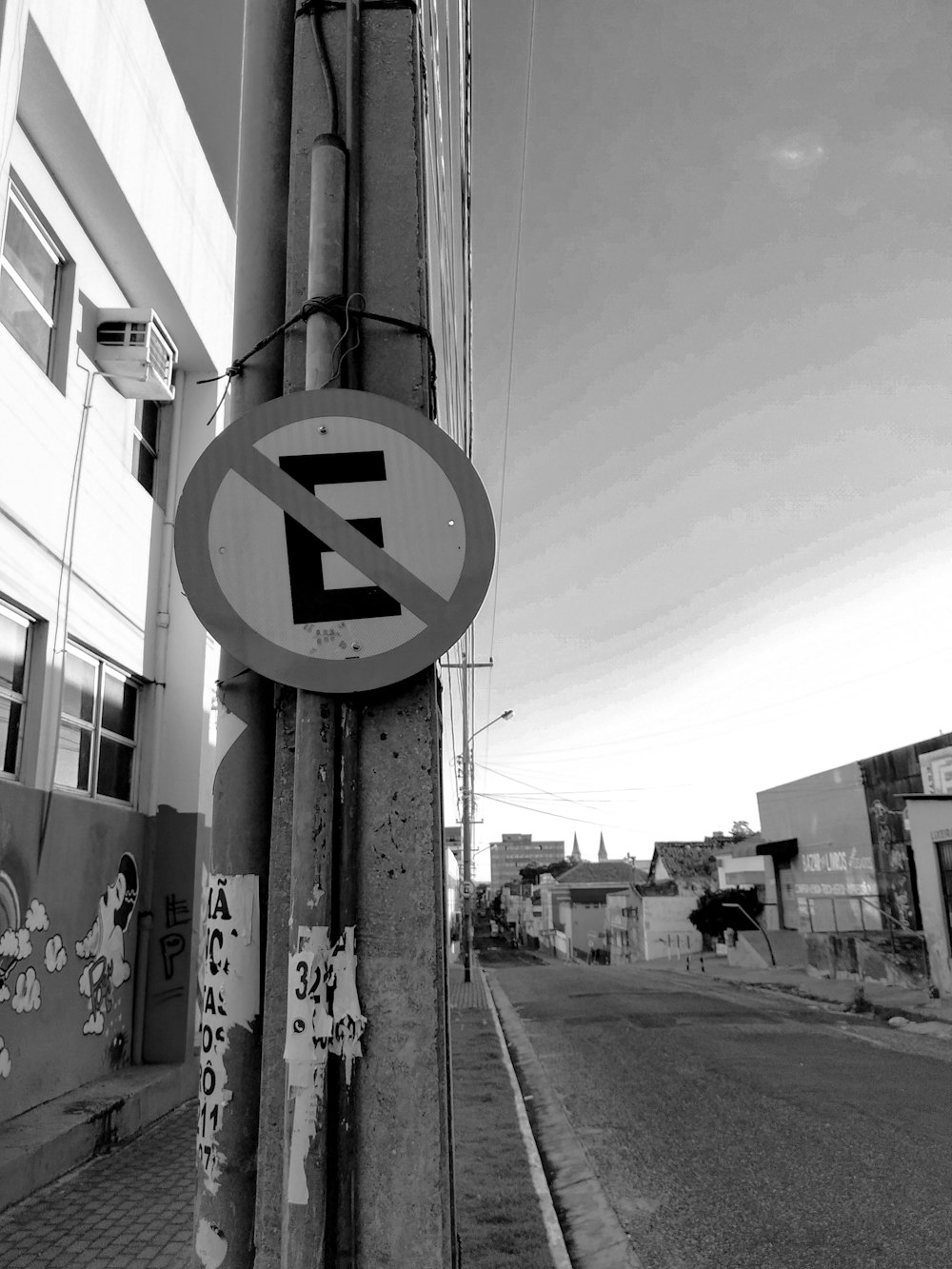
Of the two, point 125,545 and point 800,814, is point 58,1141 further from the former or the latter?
point 800,814

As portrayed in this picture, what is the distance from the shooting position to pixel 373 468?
7.32 feet

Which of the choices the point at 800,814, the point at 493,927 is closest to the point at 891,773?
the point at 800,814

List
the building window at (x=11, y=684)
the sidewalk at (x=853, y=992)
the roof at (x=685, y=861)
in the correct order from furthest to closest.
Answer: the roof at (x=685, y=861) < the sidewalk at (x=853, y=992) < the building window at (x=11, y=684)

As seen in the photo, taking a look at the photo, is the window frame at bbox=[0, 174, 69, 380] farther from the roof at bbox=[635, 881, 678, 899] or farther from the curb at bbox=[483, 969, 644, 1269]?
the roof at bbox=[635, 881, 678, 899]

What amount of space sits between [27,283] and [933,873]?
1890cm

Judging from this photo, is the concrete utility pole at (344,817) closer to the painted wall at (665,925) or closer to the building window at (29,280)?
the building window at (29,280)

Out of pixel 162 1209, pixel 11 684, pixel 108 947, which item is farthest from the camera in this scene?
pixel 108 947

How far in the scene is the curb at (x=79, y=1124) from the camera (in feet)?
18.4

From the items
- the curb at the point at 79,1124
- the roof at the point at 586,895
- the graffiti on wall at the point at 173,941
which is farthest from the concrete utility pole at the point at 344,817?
the roof at the point at 586,895

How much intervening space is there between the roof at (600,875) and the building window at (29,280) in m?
79.5

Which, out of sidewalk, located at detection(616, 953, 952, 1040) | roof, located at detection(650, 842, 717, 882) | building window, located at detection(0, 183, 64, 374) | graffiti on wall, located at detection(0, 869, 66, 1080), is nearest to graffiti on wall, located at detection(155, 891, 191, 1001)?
graffiti on wall, located at detection(0, 869, 66, 1080)

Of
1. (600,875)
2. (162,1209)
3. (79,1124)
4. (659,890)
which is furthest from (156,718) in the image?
(600,875)

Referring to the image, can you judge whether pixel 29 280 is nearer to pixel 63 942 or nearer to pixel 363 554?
pixel 63 942

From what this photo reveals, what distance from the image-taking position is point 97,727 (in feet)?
26.9
